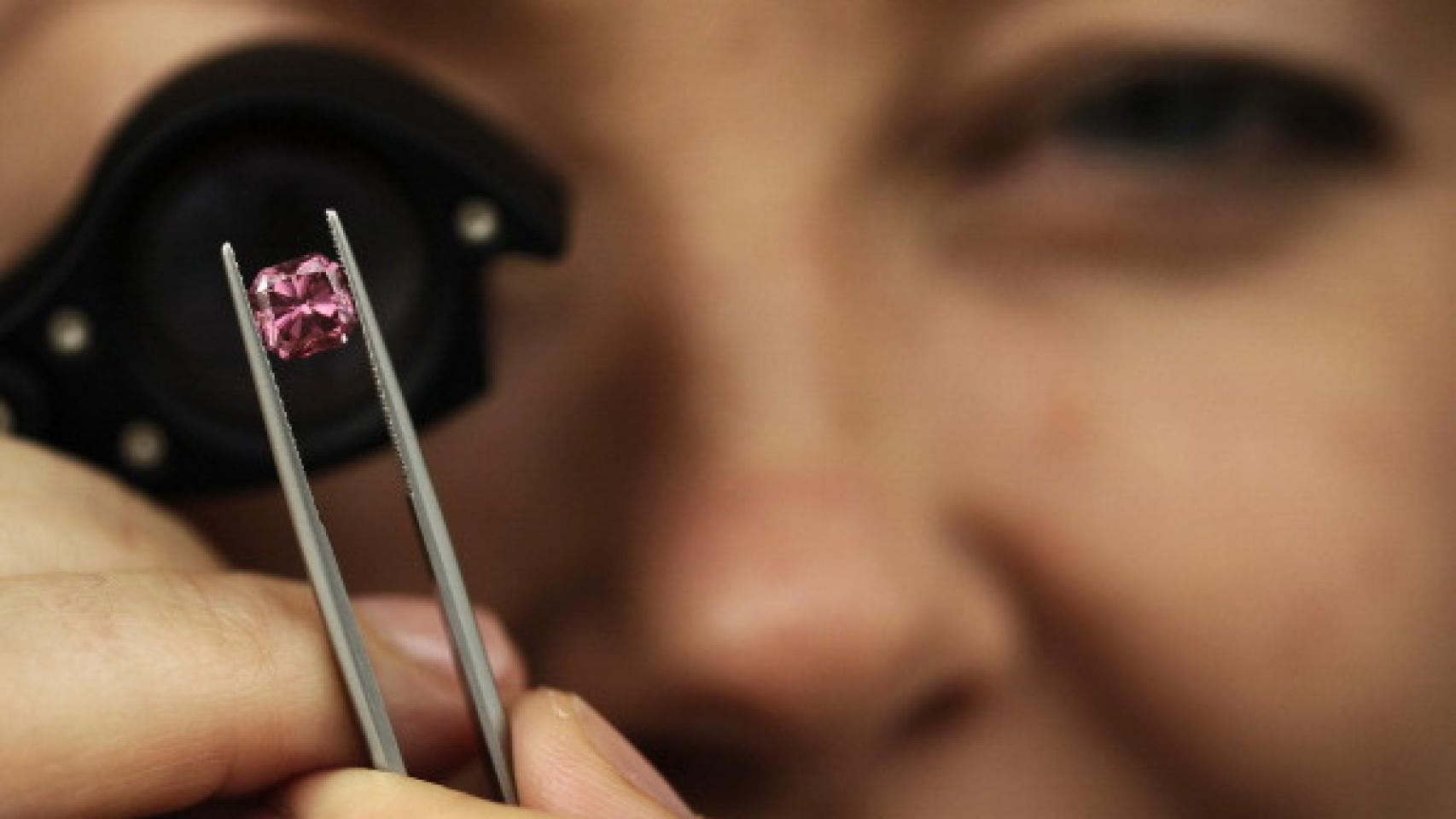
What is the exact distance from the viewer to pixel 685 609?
0.51 meters

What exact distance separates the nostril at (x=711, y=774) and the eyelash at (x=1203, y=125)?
0.71 ft

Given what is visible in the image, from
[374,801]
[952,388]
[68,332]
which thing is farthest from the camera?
[952,388]

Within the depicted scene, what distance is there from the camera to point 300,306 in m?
0.35

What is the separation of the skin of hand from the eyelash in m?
0.29

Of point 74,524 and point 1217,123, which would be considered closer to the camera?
point 74,524

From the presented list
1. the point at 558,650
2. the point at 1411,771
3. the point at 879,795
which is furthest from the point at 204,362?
the point at 1411,771

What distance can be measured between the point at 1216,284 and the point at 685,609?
0.22 metres

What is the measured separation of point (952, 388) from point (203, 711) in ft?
0.92

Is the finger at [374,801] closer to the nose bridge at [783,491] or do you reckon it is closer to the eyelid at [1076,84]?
the nose bridge at [783,491]

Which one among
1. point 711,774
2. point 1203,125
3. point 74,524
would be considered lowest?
point 711,774

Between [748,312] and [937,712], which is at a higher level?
[748,312]

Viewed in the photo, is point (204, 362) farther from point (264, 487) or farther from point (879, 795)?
point (879, 795)

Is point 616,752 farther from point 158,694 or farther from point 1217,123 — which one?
point 1217,123

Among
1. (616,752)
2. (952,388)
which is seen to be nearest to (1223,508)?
(952,388)
